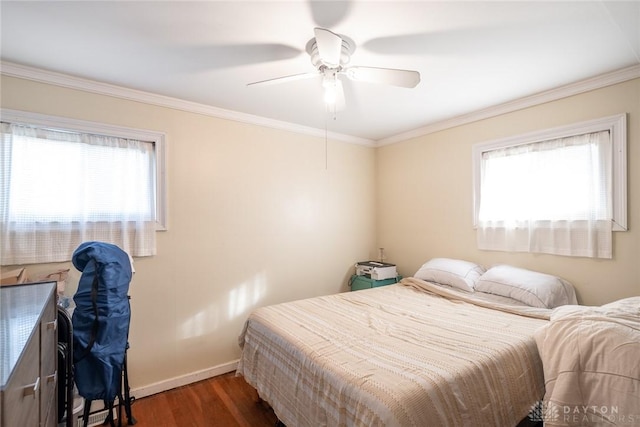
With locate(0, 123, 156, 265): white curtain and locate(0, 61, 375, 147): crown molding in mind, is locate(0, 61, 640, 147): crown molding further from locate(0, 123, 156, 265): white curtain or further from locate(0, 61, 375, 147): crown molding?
locate(0, 123, 156, 265): white curtain

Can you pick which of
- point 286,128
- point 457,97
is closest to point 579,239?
point 457,97

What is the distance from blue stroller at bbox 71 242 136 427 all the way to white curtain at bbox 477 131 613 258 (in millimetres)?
3182

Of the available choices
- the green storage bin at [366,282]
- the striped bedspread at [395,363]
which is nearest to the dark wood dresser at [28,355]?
the striped bedspread at [395,363]

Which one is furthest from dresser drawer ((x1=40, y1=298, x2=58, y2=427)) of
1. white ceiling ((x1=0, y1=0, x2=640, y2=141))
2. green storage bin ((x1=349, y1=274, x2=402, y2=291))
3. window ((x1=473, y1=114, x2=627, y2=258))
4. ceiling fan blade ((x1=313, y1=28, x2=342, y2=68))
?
window ((x1=473, y1=114, x2=627, y2=258))

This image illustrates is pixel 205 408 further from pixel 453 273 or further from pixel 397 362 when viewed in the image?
pixel 453 273

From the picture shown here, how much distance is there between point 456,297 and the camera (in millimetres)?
2598

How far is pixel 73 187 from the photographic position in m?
2.23

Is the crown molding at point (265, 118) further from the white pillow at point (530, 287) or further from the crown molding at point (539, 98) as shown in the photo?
the white pillow at point (530, 287)

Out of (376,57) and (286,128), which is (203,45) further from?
(286,128)

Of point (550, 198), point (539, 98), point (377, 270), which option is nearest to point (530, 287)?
point (550, 198)

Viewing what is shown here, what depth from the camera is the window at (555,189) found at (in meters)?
2.21

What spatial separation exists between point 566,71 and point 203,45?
104 inches

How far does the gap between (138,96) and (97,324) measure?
1.87 m

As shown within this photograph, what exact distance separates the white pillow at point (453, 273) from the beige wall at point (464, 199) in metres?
0.19
